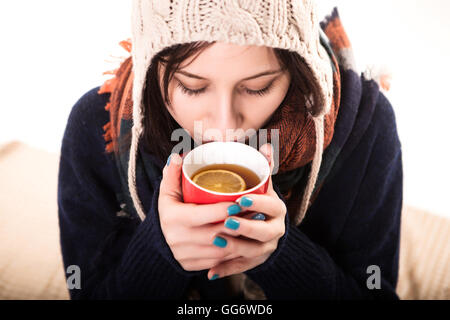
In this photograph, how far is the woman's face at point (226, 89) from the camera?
652 mm

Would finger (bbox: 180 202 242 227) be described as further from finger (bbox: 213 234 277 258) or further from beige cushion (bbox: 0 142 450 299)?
beige cushion (bbox: 0 142 450 299)

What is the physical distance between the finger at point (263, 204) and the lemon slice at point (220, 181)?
7cm

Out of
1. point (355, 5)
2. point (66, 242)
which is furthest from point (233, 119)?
point (355, 5)

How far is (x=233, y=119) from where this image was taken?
2.43 ft

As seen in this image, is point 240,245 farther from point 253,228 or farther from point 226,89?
point 226,89

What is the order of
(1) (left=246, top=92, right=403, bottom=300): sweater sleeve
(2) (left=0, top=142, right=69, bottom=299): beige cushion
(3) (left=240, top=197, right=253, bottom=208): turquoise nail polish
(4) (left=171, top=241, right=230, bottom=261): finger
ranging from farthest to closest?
1. (2) (left=0, top=142, right=69, bottom=299): beige cushion
2. (1) (left=246, top=92, right=403, bottom=300): sweater sleeve
3. (4) (left=171, top=241, right=230, bottom=261): finger
4. (3) (left=240, top=197, right=253, bottom=208): turquoise nail polish

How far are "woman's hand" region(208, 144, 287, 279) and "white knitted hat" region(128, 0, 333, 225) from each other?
8.2 inches

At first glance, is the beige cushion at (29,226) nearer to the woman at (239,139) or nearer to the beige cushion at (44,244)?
the beige cushion at (44,244)

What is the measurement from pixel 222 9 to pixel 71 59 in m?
1.31

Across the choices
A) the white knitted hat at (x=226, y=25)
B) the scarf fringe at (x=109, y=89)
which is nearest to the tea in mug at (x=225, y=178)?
the white knitted hat at (x=226, y=25)

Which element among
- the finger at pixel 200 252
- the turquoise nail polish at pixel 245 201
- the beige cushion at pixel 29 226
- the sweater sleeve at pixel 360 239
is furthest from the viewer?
the beige cushion at pixel 29 226

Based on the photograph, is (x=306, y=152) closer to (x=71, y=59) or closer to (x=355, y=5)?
(x=355, y=5)

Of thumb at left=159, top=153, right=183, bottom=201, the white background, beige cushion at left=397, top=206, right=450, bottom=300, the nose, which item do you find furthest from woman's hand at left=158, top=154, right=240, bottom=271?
beige cushion at left=397, top=206, right=450, bottom=300

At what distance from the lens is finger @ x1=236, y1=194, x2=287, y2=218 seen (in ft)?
1.86
